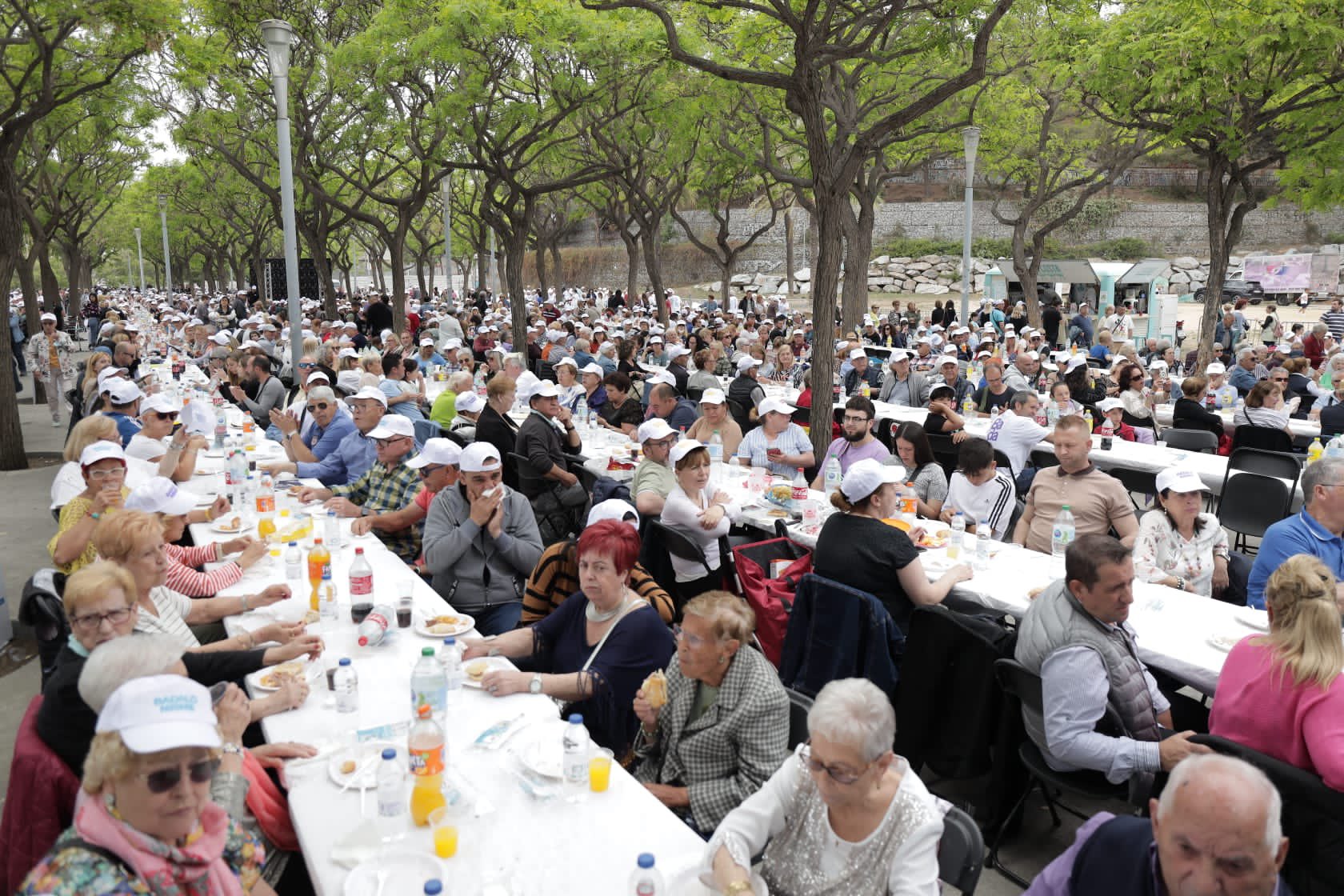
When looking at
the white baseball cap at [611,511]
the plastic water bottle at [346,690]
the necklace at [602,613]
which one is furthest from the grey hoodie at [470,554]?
the plastic water bottle at [346,690]

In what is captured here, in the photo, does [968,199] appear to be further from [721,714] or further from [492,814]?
[492,814]

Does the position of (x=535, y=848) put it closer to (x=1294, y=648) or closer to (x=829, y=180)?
(x=1294, y=648)

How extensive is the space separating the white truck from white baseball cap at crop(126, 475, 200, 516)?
126ft

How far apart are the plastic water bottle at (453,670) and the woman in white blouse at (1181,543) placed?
12.8 feet

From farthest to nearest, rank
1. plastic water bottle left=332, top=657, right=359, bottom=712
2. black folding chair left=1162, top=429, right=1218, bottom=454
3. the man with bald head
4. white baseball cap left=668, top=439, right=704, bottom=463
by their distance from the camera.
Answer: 1. black folding chair left=1162, top=429, right=1218, bottom=454
2. white baseball cap left=668, top=439, right=704, bottom=463
3. plastic water bottle left=332, top=657, right=359, bottom=712
4. the man with bald head

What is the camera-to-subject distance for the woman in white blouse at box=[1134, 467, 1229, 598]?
18.7ft

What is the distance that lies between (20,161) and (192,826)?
27.0m

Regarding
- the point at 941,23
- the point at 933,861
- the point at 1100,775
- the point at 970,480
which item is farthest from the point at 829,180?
the point at 933,861

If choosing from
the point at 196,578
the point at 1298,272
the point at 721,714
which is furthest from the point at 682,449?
the point at 1298,272

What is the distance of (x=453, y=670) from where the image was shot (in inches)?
168

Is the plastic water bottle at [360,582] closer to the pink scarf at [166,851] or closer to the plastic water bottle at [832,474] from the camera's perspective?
the pink scarf at [166,851]

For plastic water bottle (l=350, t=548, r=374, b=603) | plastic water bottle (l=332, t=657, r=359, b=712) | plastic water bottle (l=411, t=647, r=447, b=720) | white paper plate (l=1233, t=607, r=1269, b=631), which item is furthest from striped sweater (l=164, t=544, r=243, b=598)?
white paper plate (l=1233, t=607, r=1269, b=631)

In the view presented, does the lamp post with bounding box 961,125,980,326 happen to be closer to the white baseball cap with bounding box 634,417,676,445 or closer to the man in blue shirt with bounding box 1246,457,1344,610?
the white baseball cap with bounding box 634,417,676,445

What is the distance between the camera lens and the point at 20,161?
2383 cm
